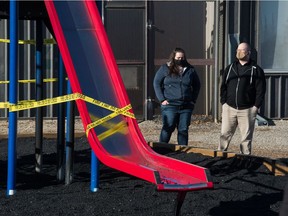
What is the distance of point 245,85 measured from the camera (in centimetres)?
898

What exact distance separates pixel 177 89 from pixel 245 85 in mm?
967

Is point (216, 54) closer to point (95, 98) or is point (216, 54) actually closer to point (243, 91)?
point (243, 91)

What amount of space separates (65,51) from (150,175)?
193 cm

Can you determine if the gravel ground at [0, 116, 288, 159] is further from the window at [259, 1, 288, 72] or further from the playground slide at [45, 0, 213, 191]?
the playground slide at [45, 0, 213, 191]

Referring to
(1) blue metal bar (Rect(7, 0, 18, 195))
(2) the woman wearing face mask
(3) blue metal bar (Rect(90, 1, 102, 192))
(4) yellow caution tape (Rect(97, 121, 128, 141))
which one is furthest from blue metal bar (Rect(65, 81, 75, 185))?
(2) the woman wearing face mask

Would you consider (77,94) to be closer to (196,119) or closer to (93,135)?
(93,135)

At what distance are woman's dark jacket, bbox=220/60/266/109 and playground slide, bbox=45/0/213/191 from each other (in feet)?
7.15

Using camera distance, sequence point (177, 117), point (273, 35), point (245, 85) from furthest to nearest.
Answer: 1. point (273, 35)
2. point (177, 117)
3. point (245, 85)

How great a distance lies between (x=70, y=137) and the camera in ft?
24.0

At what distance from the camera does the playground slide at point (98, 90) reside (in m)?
6.54

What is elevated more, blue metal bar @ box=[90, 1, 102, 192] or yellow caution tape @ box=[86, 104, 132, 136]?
yellow caution tape @ box=[86, 104, 132, 136]

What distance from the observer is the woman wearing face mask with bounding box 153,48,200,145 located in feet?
30.9

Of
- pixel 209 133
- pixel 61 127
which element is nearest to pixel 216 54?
pixel 209 133

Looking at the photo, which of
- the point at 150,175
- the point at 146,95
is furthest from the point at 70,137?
the point at 146,95
